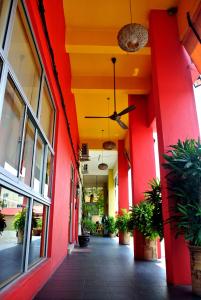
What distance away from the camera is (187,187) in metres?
3.37

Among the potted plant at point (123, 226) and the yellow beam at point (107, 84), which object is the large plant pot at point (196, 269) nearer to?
the yellow beam at point (107, 84)

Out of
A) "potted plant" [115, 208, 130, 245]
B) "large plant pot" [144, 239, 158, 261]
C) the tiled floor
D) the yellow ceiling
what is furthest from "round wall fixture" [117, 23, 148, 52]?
"potted plant" [115, 208, 130, 245]

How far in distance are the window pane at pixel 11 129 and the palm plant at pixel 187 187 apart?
223 cm

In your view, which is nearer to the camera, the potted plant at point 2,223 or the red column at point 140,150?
the potted plant at point 2,223

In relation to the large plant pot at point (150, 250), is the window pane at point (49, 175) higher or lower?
higher

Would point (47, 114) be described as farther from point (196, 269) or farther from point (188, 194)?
point (196, 269)

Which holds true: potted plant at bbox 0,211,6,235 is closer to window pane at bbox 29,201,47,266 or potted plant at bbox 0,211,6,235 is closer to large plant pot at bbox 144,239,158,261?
window pane at bbox 29,201,47,266

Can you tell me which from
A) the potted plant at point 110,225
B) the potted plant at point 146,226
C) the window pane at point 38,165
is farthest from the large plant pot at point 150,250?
the potted plant at point 110,225

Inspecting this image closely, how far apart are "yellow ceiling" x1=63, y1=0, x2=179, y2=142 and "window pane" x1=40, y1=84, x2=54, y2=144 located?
1.94 m

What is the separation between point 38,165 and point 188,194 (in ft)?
7.36

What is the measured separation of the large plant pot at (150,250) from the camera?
5.66 metres

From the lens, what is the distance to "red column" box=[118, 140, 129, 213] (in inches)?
413

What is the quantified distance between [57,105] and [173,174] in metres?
2.52

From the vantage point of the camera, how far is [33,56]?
3.02 meters
